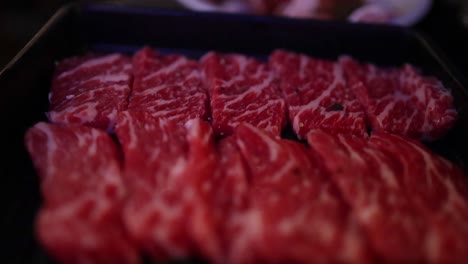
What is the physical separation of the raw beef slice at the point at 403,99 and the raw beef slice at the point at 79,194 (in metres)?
1.97

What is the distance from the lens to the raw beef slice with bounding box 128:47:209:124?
9.55 feet

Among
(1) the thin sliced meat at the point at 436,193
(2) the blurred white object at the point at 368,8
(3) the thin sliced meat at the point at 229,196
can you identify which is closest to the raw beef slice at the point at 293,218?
(3) the thin sliced meat at the point at 229,196

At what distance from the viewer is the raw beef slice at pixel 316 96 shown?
9.54ft

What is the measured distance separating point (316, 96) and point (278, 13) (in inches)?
55.2

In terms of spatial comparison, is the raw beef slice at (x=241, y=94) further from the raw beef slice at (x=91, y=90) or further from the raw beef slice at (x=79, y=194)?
the raw beef slice at (x=79, y=194)

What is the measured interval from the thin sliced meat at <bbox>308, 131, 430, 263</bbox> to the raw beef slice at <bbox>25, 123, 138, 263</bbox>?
125cm

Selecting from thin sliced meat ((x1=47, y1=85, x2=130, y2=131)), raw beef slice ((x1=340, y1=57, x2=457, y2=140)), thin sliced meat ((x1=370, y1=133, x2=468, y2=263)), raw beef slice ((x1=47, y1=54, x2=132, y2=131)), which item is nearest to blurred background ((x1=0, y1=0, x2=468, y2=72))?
raw beef slice ((x1=340, y1=57, x2=457, y2=140))

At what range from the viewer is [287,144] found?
258cm

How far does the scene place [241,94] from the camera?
3066mm

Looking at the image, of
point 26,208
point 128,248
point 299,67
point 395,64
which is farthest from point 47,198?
point 395,64

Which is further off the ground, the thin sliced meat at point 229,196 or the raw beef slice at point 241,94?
the raw beef slice at point 241,94

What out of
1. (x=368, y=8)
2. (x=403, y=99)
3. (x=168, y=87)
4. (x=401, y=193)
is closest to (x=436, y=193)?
(x=401, y=193)

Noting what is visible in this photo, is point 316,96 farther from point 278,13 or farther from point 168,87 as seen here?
point 278,13

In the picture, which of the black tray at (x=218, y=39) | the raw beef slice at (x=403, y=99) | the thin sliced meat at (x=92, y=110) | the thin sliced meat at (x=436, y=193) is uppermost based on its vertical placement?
the black tray at (x=218, y=39)
